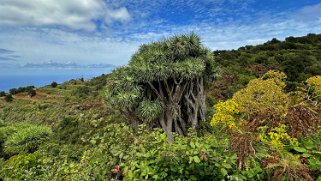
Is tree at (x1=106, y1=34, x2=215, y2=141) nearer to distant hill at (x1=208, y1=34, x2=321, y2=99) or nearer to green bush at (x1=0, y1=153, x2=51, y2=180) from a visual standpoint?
green bush at (x1=0, y1=153, x2=51, y2=180)

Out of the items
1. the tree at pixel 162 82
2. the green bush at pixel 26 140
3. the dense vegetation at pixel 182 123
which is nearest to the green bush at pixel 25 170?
the dense vegetation at pixel 182 123

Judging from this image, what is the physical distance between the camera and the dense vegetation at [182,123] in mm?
2650

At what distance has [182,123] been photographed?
57.0 ft

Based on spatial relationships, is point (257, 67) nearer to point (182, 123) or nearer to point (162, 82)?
point (182, 123)

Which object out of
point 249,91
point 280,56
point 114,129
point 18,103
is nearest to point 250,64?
point 280,56

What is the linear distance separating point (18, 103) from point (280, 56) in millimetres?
40622

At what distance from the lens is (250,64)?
35.7 metres

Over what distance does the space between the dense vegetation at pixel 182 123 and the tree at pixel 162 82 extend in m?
0.06

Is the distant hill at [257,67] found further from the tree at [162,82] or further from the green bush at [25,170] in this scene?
the green bush at [25,170]

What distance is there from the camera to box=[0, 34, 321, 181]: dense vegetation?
2650mm

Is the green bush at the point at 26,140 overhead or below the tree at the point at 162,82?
below

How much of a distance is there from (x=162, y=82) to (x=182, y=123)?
2.77m

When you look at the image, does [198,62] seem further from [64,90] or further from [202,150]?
[64,90]

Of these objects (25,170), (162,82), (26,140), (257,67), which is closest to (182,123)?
(162,82)
